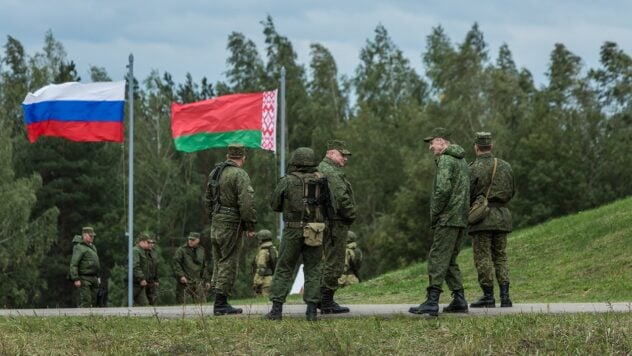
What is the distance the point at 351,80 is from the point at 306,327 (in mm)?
66847

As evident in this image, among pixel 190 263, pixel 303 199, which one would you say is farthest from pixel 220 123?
pixel 303 199

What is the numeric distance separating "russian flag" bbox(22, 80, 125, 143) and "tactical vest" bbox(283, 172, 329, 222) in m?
11.7

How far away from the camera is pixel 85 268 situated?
21531 mm

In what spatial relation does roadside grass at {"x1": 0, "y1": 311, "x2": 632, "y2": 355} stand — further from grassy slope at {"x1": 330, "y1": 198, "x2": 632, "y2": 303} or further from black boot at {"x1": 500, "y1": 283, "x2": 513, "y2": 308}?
grassy slope at {"x1": 330, "y1": 198, "x2": 632, "y2": 303}

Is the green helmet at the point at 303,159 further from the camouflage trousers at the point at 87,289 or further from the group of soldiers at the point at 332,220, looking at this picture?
the camouflage trousers at the point at 87,289

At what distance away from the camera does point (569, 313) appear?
44.3ft

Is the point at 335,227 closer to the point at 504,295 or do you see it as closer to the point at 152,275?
the point at 504,295

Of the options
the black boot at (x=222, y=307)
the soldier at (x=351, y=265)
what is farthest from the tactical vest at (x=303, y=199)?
the soldier at (x=351, y=265)

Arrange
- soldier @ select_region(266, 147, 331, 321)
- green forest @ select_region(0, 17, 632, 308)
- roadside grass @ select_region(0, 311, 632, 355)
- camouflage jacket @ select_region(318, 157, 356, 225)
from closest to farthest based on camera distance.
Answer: roadside grass @ select_region(0, 311, 632, 355) → soldier @ select_region(266, 147, 331, 321) → camouflage jacket @ select_region(318, 157, 356, 225) → green forest @ select_region(0, 17, 632, 308)

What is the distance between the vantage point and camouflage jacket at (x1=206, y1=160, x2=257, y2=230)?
14.6 m

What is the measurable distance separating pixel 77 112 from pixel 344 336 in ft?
45.8

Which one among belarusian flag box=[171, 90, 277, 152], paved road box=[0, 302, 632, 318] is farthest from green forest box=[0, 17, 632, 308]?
paved road box=[0, 302, 632, 318]

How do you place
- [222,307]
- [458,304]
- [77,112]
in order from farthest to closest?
[77,112] → [222,307] → [458,304]

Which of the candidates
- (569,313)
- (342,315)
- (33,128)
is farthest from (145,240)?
(569,313)
